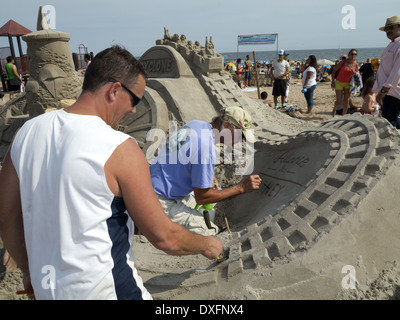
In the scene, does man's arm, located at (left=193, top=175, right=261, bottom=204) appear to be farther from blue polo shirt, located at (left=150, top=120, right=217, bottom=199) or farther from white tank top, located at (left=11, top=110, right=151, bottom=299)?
white tank top, located at (left=11, top=110, right=151, bottom=299)

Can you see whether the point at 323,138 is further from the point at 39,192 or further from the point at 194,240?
the point at 39,192

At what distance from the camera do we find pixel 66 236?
3.80 ft

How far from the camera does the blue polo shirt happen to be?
2.47m

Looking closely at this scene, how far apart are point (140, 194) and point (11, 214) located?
0.55 meters

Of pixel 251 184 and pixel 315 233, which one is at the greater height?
pixel 251 184

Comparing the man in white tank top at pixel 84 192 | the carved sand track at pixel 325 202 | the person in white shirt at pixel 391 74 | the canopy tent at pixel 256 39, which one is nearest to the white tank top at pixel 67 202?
the man in white tank top at pixel 84 192

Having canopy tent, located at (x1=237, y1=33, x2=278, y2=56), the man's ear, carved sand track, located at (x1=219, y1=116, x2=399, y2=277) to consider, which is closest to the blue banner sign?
canopy tent, located at (x1=237, y1=33, x2=278, y2=56)

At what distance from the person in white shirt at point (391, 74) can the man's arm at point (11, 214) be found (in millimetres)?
4218

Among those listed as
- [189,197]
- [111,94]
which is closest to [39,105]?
[189,197]

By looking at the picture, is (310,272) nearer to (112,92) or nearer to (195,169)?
(195,169)

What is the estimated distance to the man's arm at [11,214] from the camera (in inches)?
48.5

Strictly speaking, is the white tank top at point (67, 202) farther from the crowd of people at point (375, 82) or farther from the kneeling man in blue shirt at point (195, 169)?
the crowd of people at point (375, 82)

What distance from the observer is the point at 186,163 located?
255cm

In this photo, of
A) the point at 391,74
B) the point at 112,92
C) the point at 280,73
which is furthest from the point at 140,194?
the point at 280,73
